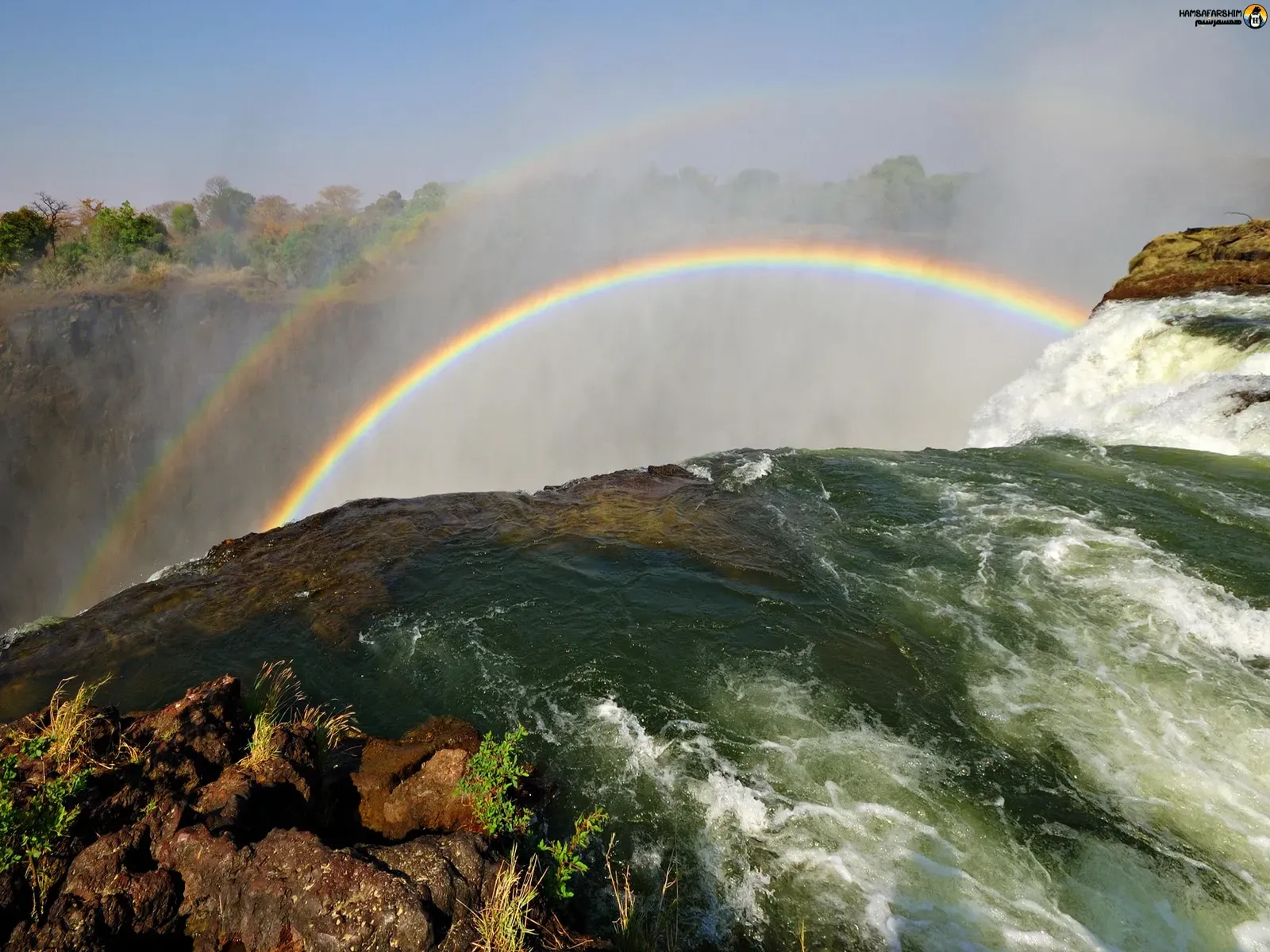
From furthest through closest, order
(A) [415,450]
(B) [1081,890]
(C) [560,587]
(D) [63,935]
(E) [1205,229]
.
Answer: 1. (A) [415,450]
2. (E) [1205,229]
3. (C) [560,587]
4. (B) [1081,890]
5. (D) [63,935]

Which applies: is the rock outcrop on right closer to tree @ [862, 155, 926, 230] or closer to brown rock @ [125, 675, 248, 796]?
brown rock @ [125, 675, 248, 796]

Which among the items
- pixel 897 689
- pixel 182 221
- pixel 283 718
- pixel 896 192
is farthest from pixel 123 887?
pixel 896 192

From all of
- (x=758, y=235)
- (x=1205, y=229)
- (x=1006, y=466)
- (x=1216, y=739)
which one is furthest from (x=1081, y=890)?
(x=758, y=235)

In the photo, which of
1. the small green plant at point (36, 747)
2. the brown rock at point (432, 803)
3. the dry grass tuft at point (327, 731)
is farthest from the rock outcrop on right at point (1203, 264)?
the small green plant at point (36, 747)

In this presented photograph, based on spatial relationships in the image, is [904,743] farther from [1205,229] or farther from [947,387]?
[947,387]

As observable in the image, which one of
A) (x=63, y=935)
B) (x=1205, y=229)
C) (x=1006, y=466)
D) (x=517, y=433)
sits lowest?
(x=517, y=433)

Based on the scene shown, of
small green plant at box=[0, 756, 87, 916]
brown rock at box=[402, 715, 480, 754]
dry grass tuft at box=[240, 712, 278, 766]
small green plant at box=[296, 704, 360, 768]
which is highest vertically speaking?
small green plant at box=[0, 756, 87, 916]

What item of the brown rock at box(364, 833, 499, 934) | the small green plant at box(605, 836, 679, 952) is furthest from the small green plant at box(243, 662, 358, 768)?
the small green plant at box(605, 836, 679, 952)
